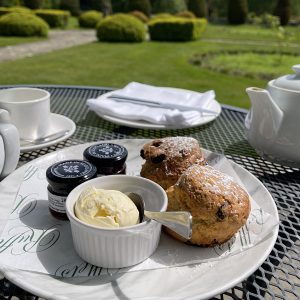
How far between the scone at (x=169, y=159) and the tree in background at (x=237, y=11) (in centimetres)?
1834

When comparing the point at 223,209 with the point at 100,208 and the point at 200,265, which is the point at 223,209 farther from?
the point at 100,208

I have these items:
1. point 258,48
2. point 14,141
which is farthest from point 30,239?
point 258,48

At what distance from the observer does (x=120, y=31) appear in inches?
409

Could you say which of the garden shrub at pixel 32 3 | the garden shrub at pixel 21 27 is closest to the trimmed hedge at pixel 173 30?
the garden shrub at pixel 21 27

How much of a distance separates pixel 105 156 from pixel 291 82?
2.13ft

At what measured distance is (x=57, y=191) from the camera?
895 mm

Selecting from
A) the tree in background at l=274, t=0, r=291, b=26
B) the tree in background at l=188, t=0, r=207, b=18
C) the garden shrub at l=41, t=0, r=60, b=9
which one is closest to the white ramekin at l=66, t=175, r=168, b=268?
the tree in background at l=274, t=0, r=291, b=26

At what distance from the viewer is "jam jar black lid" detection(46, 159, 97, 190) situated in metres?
0.88

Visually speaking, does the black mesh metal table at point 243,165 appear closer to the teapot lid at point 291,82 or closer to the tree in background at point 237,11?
the teapot lid at point 291,82

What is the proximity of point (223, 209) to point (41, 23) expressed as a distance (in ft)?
37.6

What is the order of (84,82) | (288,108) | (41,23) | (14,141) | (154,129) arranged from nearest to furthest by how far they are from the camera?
(14,141) → (288,108) → (154,129) → (84,82) → (41,23)

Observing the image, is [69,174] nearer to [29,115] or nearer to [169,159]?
[169,159]

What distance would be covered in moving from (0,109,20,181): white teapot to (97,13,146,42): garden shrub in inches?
389

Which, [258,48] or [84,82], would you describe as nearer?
[84,82]
